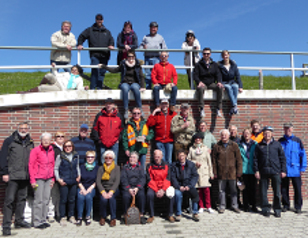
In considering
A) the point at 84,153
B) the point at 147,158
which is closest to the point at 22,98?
the point at 84,153

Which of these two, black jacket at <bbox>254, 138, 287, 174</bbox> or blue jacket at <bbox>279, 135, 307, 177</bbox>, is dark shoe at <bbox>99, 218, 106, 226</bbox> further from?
blue jacket at <bbox>279, 135, 307, 177</bbox>

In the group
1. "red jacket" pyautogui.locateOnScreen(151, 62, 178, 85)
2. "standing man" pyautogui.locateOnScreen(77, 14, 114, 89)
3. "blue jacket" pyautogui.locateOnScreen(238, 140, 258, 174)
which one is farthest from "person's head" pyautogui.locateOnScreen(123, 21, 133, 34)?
"blue jacket" pyautogui.locateOnScreen(238, 140, 258, 174)

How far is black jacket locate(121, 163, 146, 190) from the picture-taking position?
21.3ft

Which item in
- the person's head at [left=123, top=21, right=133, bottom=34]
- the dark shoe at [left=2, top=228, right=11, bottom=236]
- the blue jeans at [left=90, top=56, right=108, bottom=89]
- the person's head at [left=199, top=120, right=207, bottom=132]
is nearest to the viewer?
the dark shoe at [left=2, top=228, right=11, bottom=236]

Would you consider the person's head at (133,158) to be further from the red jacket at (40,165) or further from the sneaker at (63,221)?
the sneaker at (63,221)

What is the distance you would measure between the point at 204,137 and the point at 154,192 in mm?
1860

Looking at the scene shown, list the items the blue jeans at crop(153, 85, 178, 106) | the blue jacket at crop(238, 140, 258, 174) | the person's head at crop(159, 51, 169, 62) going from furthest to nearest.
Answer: the person's head at crop(159, 51, 169, 62), the blue jeans at crop(153, 85, 178, 106), the blue jacket at crop(238, 140, 258, 174)

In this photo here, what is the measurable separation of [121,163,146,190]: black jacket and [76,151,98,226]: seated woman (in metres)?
0.66

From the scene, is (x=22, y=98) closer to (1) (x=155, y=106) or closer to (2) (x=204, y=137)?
(1) (x=155, y=106)

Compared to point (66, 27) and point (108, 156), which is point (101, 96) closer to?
point (108, 156)

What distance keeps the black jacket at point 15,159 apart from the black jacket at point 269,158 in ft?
17.0

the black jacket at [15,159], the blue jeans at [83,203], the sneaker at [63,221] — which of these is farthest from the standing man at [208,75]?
the black jacket at [15,159]

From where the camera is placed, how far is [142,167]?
679 centimetres

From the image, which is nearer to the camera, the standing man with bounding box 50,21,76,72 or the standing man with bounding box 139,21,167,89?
the standing man with bounding box 50,21,76,72
